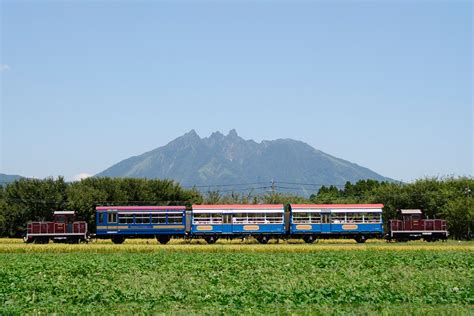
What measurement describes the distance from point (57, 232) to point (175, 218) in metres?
10.7

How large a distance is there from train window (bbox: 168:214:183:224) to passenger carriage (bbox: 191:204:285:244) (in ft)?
4.21

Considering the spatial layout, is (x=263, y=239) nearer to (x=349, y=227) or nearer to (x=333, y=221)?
(x=333, y=221)

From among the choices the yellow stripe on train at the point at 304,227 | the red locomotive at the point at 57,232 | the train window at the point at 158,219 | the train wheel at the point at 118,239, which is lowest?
the train wheel at the point at 118,239

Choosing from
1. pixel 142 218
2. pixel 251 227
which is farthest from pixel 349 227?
pixel 142 218

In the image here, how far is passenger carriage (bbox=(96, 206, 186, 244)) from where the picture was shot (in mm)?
54625

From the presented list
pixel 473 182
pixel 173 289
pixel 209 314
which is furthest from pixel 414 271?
pixel 473 182

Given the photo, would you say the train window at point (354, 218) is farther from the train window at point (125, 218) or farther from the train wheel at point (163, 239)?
the train window at point (125, 218)

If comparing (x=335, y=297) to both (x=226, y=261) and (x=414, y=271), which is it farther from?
(x=226, y=261)

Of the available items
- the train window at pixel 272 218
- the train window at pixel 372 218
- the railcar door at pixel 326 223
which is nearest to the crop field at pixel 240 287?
the railcar door at pixel 326 223

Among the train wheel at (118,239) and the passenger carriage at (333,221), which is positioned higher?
the passenger carriage at (333,221)

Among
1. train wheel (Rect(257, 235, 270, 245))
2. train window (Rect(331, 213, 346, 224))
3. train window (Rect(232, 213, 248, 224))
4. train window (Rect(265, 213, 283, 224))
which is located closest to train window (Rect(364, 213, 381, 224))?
train window (Rect(331, 213, 346, 224))

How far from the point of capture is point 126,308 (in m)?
17.1

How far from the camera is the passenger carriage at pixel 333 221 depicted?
53812 millimetres

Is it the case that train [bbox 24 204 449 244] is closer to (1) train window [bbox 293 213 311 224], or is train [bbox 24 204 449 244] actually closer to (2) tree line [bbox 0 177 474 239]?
(1) train window [bbox 293 213 311 224]
